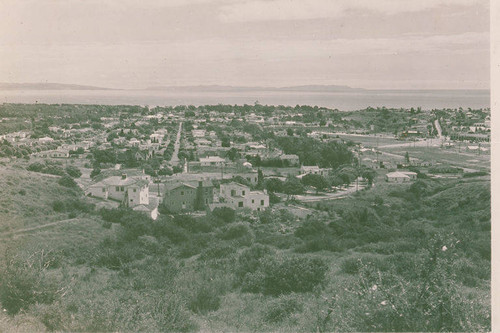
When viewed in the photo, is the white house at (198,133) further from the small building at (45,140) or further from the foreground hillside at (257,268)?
the foreground hillside at (257,268)

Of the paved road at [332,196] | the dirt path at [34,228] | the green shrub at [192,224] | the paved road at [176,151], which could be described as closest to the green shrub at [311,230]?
the green shrub at [192,224]

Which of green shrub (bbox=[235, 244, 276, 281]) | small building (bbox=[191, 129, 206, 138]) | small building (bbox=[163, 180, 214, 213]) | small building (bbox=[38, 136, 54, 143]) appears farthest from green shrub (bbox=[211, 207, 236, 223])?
small building (bbox=[191, 129, 206, 138])

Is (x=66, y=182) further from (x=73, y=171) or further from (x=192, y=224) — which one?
(x=192, y=224)

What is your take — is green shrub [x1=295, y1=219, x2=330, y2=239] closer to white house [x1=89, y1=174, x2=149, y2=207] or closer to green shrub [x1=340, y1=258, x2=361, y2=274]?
green shrub [x1=340, y1=258, x2=361, y2=274]

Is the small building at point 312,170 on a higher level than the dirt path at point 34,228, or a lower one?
higher

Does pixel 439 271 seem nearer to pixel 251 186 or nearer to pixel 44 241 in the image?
pixel 44 241

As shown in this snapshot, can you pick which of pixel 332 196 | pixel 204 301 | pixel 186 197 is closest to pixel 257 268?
pixel 204 301

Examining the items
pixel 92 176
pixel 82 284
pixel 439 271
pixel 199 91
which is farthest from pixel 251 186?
pixel 439 271
